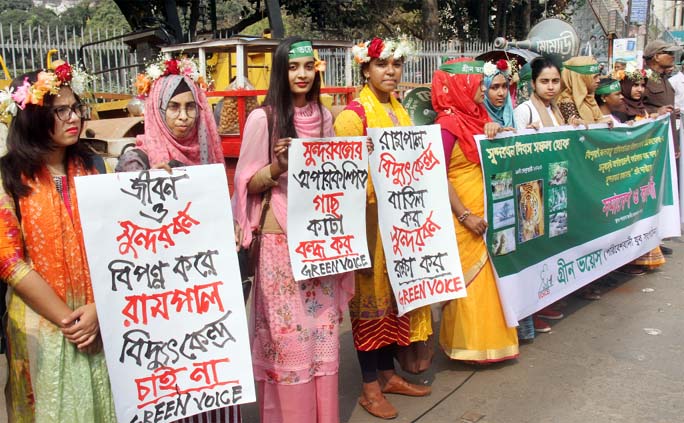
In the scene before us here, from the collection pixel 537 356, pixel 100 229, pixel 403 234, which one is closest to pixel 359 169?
pixel 403 234

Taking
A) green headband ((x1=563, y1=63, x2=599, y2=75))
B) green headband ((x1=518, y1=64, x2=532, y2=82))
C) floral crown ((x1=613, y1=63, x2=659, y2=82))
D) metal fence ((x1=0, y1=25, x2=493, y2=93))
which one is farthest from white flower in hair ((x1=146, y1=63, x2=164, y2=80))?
metal fence ((x1=0, y1=25, x2=493, y2=93))

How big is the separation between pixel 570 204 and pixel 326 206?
242 centimetres

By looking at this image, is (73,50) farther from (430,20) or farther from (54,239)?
(430,20)

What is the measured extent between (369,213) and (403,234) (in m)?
0.20

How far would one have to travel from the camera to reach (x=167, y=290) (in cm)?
239

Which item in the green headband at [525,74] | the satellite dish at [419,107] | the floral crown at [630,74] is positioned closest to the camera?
the satellite dish at [419,107]

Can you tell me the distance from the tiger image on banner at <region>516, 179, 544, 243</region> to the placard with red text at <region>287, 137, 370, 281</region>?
1487 mm

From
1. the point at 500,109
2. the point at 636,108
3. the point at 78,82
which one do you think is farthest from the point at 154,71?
the point at 636,108

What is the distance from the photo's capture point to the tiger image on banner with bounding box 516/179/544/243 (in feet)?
13.8

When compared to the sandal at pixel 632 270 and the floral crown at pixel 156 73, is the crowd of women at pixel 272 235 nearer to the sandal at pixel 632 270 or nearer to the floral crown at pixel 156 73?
the floral crown at pixel 156 73

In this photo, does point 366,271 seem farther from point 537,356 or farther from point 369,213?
point 537,356

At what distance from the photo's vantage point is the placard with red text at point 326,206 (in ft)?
9.32

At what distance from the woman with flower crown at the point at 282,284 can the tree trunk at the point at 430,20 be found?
17.2 meters

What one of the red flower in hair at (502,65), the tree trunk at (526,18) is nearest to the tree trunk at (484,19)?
the tree trunk at (526,18)
